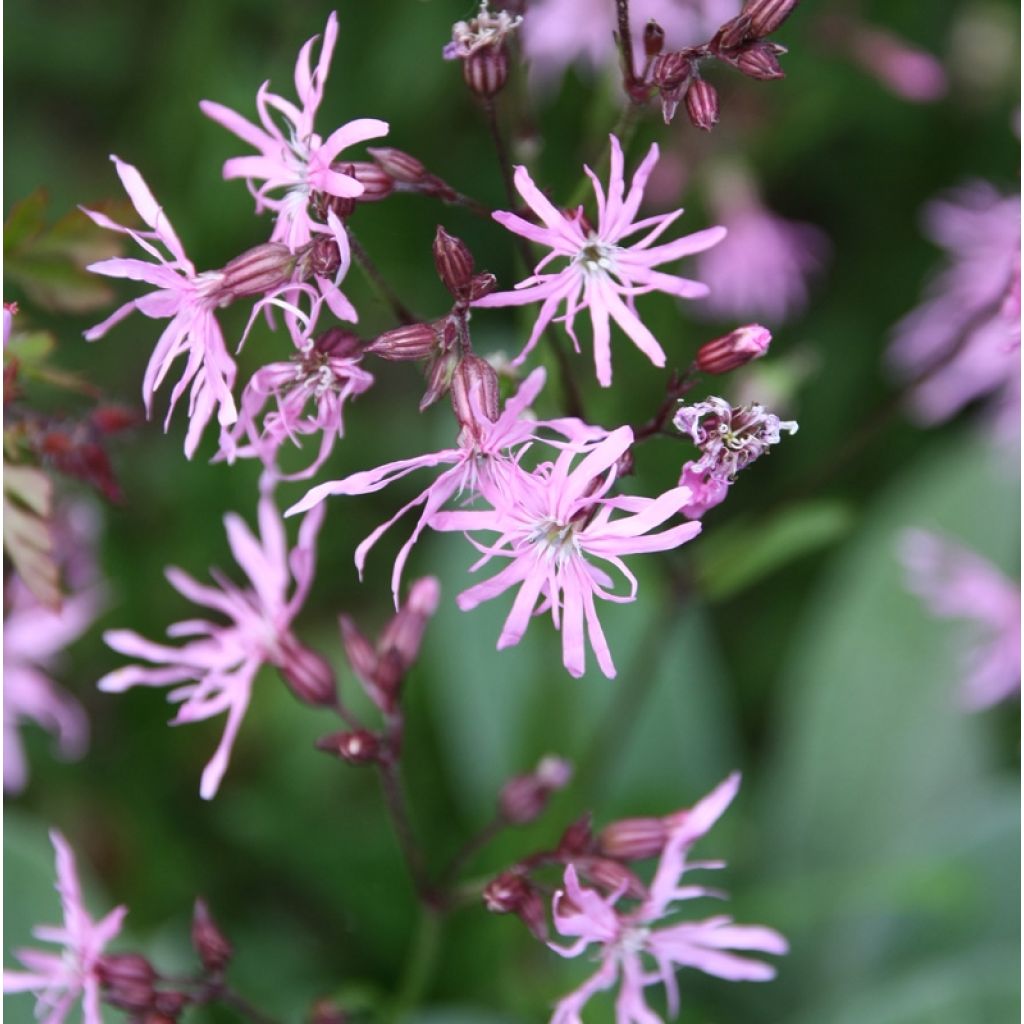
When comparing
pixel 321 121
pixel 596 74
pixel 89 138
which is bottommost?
pixel 321 121

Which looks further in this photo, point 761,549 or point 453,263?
point 761,549

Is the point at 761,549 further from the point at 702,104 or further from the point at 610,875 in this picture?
the point at 702,104

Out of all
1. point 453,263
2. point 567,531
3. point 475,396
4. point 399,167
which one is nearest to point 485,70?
point 399,167

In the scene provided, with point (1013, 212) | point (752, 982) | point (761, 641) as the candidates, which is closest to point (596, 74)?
point (1013, 212)

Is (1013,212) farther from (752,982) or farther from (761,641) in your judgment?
(752,982)

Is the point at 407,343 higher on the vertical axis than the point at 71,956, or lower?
higher

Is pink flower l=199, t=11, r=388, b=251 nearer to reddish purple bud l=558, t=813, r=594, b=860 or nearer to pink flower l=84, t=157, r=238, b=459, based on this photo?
pink flower l=84, t=157, r=238, b=459

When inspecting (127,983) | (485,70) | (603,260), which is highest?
(485,70)
